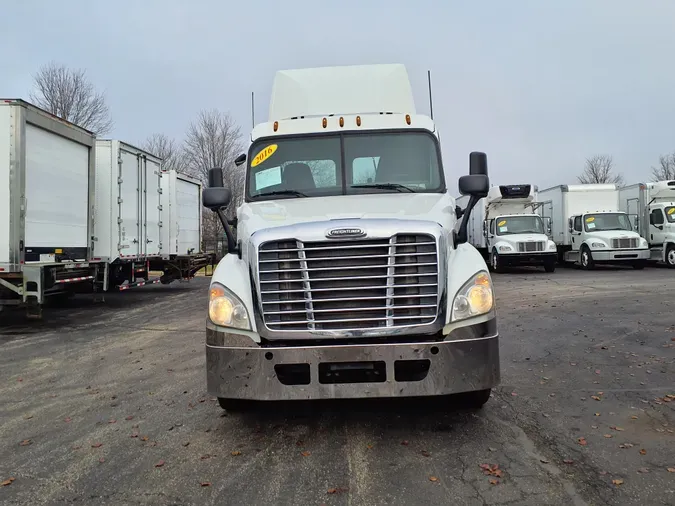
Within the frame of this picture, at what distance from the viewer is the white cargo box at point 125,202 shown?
464 inches

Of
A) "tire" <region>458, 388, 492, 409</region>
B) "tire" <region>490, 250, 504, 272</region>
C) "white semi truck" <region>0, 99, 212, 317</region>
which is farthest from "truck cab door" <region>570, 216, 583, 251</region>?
"tire" <region>458, 388, 492, 409</region>

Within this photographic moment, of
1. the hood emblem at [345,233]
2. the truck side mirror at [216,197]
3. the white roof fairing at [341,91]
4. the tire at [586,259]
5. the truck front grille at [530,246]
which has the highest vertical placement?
the white roof fairing at [341,91]

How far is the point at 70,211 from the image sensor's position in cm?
1034

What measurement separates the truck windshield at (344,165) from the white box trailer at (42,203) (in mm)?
5454

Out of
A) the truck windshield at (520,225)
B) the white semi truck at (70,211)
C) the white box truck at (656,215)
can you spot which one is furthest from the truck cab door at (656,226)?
the white semi truck at (70,211)

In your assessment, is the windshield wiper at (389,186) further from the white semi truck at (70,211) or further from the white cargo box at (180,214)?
the white cargo box at (180,214)

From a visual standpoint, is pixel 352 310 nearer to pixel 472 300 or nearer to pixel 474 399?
pixel 472 300

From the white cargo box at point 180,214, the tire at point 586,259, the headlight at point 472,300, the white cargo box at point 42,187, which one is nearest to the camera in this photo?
the headlight at point 472,300

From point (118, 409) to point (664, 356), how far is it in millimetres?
6188

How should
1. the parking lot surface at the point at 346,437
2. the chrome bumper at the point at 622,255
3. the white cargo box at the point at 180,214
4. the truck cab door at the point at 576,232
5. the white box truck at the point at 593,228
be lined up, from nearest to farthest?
the parking lot surface at the point at 346,437
the white cargo box at the point at 180,214
the chrome bumper at the point at 622,255
the white box truck at the point at 593,228
the truck cab door at the point at 576,232

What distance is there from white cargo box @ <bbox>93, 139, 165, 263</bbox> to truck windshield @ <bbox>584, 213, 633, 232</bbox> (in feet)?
→ 53.9

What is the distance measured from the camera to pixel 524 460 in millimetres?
3621

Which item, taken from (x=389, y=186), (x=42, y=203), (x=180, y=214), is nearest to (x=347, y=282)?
(x=389, y=186)

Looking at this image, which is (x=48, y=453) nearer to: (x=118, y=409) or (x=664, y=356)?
(x=118, y=409)
